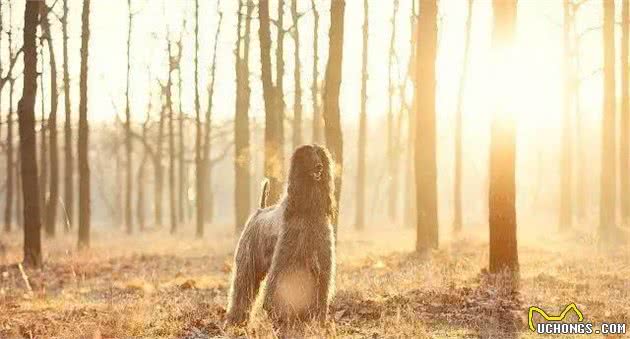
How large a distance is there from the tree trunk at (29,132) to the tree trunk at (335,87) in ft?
21.7

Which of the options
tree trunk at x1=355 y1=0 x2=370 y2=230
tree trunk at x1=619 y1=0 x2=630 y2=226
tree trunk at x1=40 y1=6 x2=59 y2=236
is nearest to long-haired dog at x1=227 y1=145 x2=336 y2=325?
tree trunk at x1=619 y1=0 x2=630 y2=226

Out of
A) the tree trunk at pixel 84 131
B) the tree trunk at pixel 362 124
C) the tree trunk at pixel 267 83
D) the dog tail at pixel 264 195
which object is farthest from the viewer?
the tree trunk at pixel 362 124

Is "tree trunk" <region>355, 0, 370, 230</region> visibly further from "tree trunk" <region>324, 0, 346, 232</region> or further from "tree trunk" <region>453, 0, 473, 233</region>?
"tree trunk" <region>324, 0, 346, 232</region>

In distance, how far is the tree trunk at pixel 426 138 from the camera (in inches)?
641

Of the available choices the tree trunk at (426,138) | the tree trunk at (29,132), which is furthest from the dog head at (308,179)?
the tree trunk at (29,132)

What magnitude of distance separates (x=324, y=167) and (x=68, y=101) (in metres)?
21.3

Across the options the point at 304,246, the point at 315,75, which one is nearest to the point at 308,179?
the point at 304,246

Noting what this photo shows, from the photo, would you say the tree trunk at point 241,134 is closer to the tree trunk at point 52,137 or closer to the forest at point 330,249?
the forest at point 330,249

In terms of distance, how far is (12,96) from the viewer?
3123 cm

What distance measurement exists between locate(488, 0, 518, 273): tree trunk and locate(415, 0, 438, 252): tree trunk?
4406 millimetres

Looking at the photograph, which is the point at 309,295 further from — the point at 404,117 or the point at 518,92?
the point at 404,117

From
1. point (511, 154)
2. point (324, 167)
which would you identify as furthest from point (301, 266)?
point (511, 154)

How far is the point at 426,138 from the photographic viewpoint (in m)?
16.8

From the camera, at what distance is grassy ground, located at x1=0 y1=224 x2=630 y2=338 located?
Answer: 796cm
